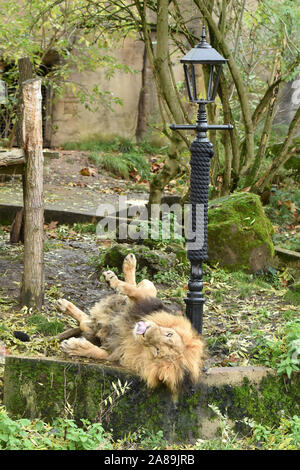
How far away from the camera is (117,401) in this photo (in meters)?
4.78

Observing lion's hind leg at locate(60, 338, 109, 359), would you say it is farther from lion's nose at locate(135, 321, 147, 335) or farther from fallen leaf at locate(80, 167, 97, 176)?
fallen leaf at locate(80, 167, 97, 176)

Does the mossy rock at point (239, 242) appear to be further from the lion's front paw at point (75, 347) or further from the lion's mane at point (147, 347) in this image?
the lion's front paw at point (75, 347)

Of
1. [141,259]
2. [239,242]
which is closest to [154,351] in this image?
[141,259]

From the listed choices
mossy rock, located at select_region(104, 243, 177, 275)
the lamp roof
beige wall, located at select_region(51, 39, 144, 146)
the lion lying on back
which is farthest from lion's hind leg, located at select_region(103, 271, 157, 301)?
beige wall, located at select_region(51, 39, 144, 146)

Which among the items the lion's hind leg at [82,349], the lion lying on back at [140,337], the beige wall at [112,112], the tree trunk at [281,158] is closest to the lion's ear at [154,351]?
the lion lying on back at [140,337]

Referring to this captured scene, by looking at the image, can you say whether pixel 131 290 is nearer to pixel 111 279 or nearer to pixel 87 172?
pixel 111 279

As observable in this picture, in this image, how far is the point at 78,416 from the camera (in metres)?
4.83

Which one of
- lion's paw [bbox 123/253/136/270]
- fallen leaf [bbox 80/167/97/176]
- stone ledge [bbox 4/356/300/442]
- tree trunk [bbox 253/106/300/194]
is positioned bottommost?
stone ledge [bbox 4/356/300/442]

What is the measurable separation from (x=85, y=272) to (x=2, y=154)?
2.08 meters

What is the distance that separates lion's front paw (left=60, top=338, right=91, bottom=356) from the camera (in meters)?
4.87

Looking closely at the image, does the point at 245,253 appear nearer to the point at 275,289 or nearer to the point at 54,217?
the point at 275,289

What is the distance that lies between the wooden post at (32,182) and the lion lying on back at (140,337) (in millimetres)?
1285

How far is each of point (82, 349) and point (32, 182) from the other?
2.17m

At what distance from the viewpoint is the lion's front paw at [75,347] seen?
487cm
